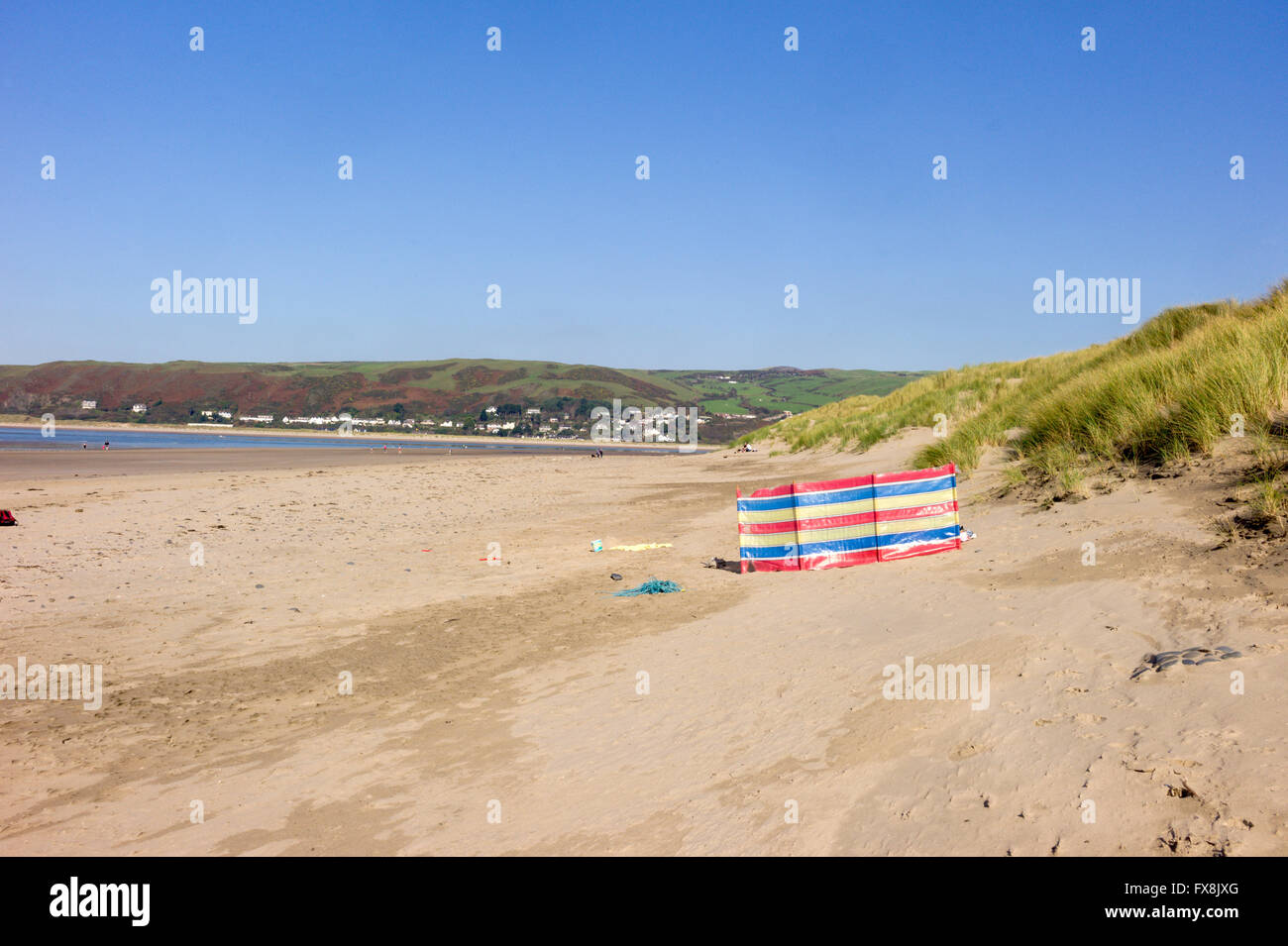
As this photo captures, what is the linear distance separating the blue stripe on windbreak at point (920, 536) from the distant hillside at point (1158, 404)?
1743 millimetres

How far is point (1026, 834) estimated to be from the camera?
3879 millimetres

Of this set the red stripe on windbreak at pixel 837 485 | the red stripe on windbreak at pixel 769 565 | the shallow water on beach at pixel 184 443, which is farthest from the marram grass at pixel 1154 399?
the shallow water on beach at pixel 184 443

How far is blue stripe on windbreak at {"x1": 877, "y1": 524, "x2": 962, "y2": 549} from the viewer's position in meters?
11.2

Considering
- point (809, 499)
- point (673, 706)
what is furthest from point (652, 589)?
point (673, 706)

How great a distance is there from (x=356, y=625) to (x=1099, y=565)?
8.47m

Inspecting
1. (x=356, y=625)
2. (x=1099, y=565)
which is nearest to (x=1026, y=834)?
(x=1099, y=565)

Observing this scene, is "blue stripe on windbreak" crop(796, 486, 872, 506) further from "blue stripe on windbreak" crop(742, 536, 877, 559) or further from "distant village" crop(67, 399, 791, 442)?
"distant village" crop(67, 399, 791, 442)

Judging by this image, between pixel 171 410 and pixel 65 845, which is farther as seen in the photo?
pixel 171 410

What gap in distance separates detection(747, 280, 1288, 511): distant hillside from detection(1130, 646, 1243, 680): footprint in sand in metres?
2.71

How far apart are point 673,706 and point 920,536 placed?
230 inches

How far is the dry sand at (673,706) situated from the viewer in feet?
14.2

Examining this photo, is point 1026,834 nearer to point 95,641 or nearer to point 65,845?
point 65,845

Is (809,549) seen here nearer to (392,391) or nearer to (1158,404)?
(1158,404)

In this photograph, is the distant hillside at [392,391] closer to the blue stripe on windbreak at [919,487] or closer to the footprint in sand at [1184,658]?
the blue stripe on windbreak at [919,487]
